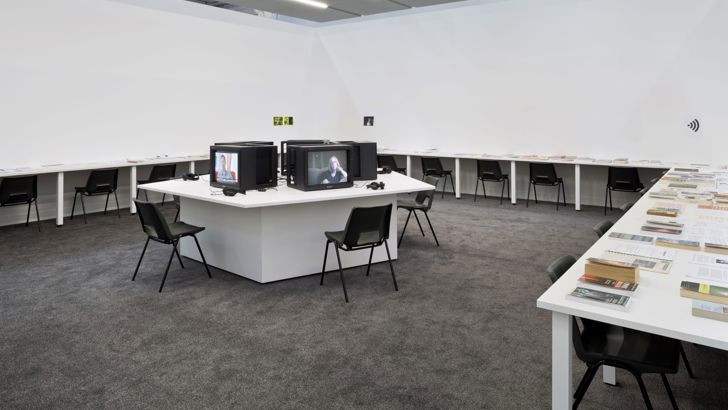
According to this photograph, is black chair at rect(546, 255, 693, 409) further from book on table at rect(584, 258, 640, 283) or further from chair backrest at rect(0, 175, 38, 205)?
chair backrest at rect(0, 175, 38, 205)

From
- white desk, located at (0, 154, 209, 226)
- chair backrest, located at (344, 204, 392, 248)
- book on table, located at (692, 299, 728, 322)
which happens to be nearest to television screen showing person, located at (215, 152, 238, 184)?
chair backrest, located at (344, 204, 392, 248)

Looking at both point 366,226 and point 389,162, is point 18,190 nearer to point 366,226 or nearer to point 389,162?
point 366,226

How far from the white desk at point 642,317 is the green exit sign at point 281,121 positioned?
8.55 metres

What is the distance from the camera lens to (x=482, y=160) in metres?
8.50

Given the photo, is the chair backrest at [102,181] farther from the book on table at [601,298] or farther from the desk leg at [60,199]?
the book on table at [601,298]

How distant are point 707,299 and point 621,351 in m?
0.42

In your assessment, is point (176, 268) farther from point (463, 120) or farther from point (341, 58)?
point (341, 58)

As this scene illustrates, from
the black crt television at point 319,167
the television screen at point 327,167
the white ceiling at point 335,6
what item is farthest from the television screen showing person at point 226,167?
the white ceiling at point 335,6

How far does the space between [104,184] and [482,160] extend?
19.0ft

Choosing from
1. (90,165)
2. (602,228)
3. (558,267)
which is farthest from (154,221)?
(90,165)

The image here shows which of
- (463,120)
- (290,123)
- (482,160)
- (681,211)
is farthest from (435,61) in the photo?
(681,211)

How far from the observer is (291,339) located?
3.27m

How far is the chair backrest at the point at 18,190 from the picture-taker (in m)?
6.17

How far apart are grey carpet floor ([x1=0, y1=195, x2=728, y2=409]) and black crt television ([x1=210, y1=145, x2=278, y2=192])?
2.77ft
